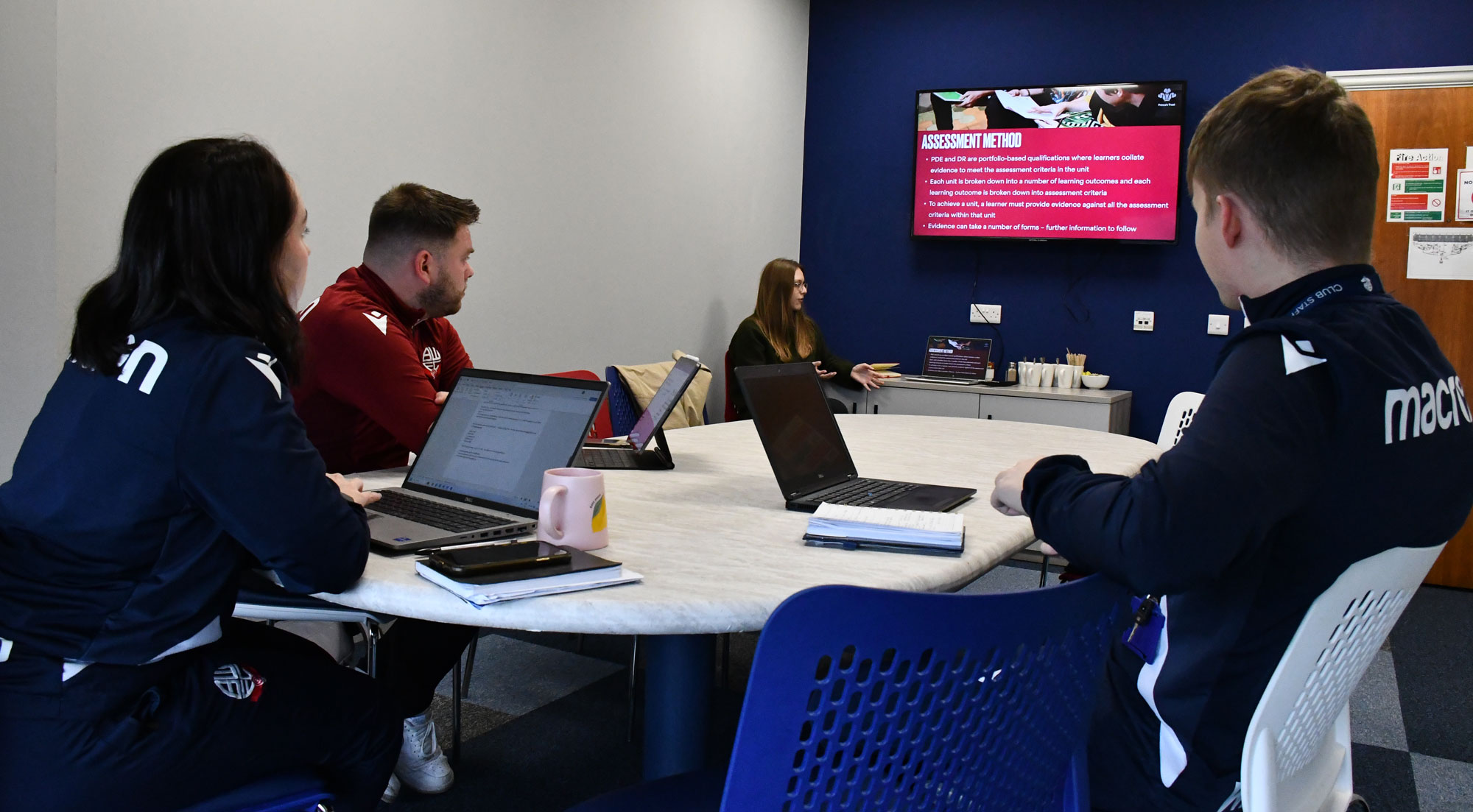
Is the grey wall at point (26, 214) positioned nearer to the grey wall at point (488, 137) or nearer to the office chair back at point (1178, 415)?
the grey wall at point (488, 137)

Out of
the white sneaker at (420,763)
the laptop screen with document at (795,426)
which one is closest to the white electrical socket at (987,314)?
the laptop screen with document at (795,426)

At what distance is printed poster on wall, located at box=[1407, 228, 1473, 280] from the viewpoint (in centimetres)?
425

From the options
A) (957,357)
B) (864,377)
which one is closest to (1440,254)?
(957,357)

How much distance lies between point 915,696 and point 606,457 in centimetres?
148

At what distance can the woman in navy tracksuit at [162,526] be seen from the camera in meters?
1.18

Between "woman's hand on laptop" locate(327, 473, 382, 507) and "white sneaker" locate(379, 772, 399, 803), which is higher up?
"woman's hand on laptop" locate(327, 473, 382, 507)

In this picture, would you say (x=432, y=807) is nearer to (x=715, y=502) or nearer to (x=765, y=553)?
(x=715, y=502)

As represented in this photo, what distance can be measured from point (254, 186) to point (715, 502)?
2.91 ft

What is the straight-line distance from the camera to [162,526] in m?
1.23

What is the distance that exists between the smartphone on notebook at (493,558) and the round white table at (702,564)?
33 mm

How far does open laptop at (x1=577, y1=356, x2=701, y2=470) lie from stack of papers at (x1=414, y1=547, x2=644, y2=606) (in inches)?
33.4

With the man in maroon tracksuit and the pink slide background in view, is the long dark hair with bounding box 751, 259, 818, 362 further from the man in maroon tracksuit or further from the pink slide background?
the man in maroon tracksuit

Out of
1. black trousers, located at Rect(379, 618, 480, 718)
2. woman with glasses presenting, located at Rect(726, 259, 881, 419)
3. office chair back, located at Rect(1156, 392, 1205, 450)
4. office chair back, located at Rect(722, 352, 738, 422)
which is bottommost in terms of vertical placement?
black trousers, located at Rect(379, 618, 480, 718)

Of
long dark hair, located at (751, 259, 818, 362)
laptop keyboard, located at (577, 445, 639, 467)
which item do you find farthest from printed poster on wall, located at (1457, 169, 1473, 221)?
laptop keyboard, located at (577, 445, 639, 467)
